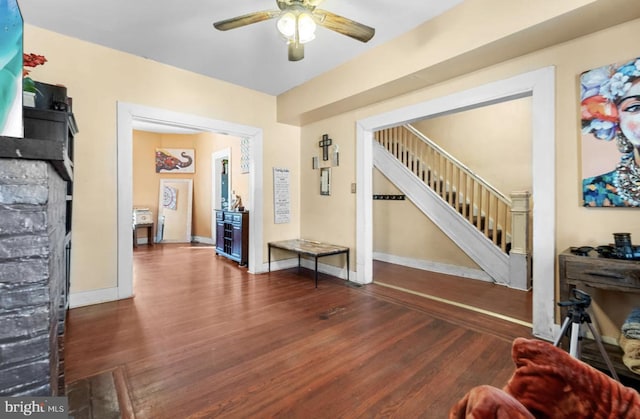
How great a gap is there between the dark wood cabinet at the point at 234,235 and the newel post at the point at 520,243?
12.8ft

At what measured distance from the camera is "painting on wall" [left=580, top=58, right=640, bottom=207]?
1.95 m

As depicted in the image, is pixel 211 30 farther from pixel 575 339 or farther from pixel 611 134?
pixel 575 339

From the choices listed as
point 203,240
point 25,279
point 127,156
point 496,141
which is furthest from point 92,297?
point 496,141

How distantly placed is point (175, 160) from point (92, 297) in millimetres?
5232

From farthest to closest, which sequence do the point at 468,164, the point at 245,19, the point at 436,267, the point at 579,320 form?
the point at 468,164, the point at 436,267, the point at 245,19, the point at 579,320

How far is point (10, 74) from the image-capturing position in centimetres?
110

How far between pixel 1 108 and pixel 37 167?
1.08ft

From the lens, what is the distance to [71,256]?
293 centimetres

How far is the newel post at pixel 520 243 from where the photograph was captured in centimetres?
364

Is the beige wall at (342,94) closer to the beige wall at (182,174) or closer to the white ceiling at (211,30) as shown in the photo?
the white ceiling at (211,30)

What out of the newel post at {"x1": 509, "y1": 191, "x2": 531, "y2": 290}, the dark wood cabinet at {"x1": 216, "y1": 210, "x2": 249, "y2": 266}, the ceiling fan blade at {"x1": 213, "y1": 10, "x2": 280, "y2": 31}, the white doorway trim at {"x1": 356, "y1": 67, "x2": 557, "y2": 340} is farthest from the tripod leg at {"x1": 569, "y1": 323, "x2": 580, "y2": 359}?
the dark wood cabinet at {"x1": 216, "y1": 210, "x2": 249, "y2": 266}

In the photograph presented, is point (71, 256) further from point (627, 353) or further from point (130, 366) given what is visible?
point (627, 353)

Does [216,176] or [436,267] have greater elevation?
[216,176]

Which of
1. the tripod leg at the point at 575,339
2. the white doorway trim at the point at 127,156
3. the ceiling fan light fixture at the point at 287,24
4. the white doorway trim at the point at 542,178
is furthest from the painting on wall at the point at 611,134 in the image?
the white doorway trim at the point at 127,156
